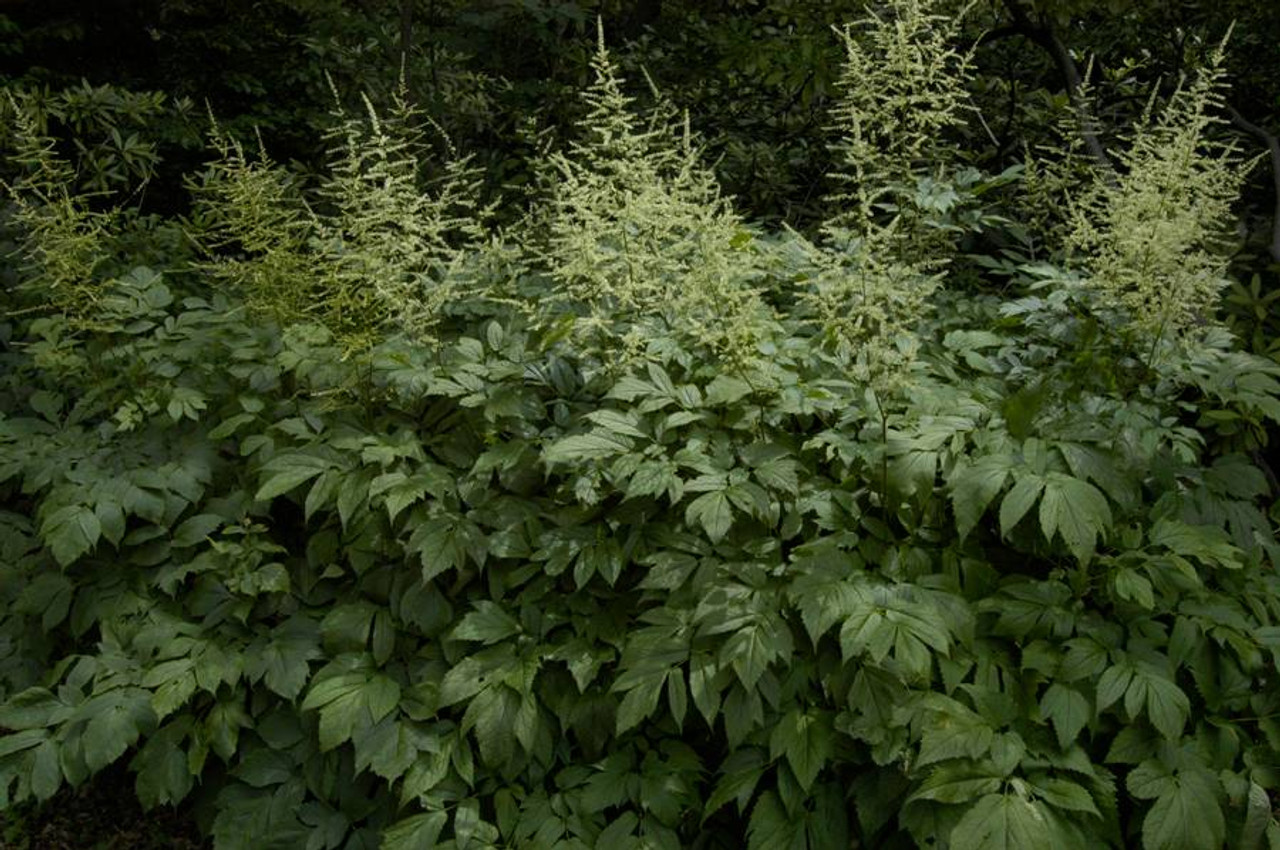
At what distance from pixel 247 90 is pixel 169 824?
17.3 ft

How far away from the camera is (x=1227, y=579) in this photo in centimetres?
275

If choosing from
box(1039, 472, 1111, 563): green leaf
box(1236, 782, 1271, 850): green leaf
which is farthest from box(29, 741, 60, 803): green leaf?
box(1236, 782, 1271, 850): green leaf

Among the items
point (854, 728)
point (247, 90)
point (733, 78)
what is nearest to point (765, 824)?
point (854, 728)

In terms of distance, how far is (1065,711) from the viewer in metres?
2.44

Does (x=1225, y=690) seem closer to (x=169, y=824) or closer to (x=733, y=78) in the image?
(x=169, y=824)

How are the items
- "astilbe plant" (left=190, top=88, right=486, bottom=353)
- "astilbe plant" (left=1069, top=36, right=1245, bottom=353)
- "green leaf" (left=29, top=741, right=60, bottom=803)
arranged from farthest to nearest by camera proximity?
1. "astilbe plant" (left=190, top=88, right=486, bottom=353)
2. "green leaf" (left=29, top=741, right=60, bottom=803)
3. "astilbe plant" (left=1069, top=36, right=1245, bottom=353)

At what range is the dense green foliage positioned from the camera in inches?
99.2

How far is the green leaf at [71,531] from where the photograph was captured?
2.94m

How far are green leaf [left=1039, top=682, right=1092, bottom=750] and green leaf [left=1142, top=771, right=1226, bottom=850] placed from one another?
223mm

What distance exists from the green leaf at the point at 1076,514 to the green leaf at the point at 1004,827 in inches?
21.9

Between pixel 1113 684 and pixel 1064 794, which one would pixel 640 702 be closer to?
pixel 1064 794

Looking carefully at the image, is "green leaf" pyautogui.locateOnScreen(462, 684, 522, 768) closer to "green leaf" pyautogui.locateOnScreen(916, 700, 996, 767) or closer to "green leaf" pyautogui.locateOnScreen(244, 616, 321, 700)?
"green leaf" pyautogui.locateOnScreen(244, 616, 321, 700)

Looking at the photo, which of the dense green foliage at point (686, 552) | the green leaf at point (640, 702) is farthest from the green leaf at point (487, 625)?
the green leaf at point (640, 702)

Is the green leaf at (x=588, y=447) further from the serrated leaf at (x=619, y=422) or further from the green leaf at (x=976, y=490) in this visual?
the green leaf at (x=976, y=490)
